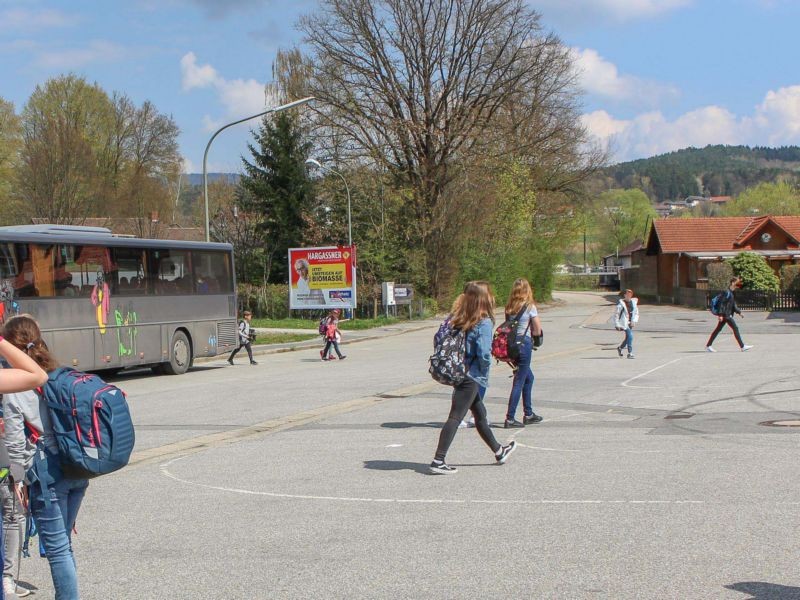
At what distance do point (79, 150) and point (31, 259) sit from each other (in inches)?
1174

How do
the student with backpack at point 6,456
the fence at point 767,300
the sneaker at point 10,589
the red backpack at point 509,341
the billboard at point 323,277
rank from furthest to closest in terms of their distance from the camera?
the fence at point 767,300, the billboard at point 323,277, the red backpack at point 509,341, the sneaker at point 10,589, the student with backpack at point 6,456

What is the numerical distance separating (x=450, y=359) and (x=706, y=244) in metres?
52.0

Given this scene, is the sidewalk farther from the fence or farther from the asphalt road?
the fence

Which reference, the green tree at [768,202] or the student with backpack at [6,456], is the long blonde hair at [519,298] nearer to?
the student with backpack at [6,456]

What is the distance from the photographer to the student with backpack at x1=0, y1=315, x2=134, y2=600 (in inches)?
179

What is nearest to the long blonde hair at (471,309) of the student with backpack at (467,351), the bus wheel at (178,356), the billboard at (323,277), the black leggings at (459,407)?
the student with backpack at (467,351)

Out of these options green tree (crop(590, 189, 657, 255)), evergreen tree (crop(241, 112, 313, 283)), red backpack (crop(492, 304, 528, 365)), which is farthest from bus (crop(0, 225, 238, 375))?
green tree (crop(590, 189, 657, 255))

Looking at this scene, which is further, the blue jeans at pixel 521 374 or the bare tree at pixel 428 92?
the bare tree at pixel 428 92

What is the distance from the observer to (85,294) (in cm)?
1975

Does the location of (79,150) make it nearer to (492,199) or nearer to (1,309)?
(492,199)

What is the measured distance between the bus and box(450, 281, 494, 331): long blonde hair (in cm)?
1196

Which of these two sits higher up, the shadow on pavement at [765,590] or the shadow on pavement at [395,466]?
the shadow on pavement at [765,590]

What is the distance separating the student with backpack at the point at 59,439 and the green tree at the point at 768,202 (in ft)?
333

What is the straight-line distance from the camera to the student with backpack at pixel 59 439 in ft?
14.9
